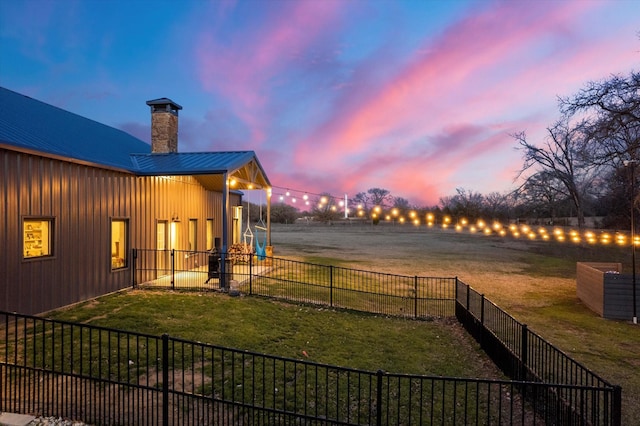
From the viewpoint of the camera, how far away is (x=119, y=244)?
1295 cm

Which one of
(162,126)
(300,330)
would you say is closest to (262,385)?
(300,330)

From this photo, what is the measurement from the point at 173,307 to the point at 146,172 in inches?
203

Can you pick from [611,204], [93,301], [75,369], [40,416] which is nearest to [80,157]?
[93,301]

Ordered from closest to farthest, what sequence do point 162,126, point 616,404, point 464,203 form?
point 616,404 → point 162,126 → point 464,203

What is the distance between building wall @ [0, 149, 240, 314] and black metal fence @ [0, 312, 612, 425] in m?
1.83

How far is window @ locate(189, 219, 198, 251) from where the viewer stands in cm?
1774

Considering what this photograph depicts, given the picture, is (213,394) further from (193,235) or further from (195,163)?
(193,235)

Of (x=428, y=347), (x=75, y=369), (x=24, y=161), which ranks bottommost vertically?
(x=428, y=347)

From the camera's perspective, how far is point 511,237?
46.6m

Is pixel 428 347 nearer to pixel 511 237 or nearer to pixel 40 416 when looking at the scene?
pixel 40 416

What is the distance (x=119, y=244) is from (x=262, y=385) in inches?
367

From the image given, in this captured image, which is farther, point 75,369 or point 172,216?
point 172,216

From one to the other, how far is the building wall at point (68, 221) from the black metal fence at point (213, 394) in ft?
5.99

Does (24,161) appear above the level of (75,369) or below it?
above
